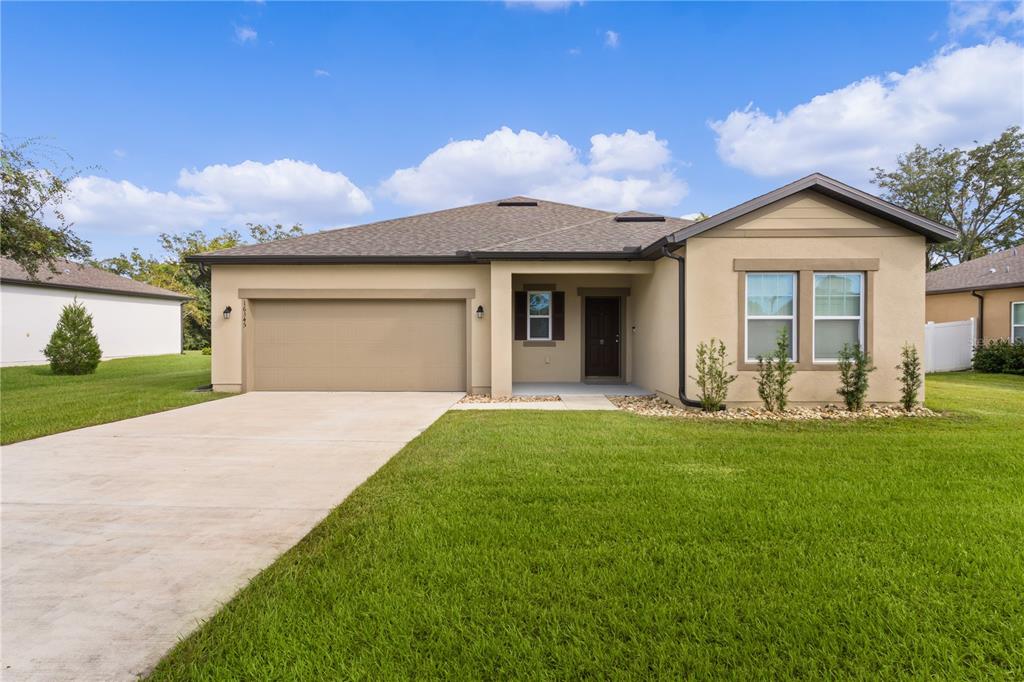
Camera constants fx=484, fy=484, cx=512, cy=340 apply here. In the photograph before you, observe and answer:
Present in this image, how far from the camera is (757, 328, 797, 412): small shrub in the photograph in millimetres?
7617

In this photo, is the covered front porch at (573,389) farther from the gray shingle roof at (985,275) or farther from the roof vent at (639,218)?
the gray shingle roof at (985,275)

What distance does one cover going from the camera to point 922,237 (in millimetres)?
8078

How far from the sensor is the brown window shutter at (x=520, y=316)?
12172 mm

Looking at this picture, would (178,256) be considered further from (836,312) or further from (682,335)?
(836,312)

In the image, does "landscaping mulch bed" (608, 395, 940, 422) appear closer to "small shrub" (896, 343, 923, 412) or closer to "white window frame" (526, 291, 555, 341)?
"small shrub" (896, 343, 923, 412)

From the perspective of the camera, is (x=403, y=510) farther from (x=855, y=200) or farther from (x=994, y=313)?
(x=994, y=313)

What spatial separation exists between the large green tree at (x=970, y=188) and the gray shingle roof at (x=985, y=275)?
1193 cm

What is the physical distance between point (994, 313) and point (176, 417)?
22.7m

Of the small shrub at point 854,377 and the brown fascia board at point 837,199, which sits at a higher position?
the brown fascia board at point 837,199

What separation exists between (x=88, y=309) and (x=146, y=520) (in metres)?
23.4

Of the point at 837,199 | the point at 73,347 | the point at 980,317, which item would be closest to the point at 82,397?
the point at 73,347

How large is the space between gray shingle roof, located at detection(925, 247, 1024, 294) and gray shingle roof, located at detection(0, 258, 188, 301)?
102 ft

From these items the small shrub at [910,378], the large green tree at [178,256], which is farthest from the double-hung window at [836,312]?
the large green tree at [178,256]

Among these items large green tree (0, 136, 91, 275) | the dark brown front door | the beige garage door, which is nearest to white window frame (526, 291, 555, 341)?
the dark brown front door
